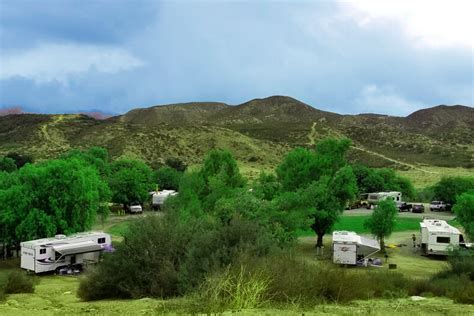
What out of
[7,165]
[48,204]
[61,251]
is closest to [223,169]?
[48,204]

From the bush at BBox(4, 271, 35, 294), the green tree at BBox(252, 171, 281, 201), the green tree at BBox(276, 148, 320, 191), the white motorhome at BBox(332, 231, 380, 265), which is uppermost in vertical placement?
the green tree at BBox(276, 148, 320, 191)

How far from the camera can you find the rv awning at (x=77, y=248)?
35231mm

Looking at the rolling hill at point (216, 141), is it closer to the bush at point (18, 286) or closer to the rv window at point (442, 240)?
the rv window at point (442, 240)

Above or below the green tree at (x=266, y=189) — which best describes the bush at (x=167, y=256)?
below

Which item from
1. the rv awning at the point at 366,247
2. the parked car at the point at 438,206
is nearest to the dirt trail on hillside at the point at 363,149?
the parked car at the point at 438,206

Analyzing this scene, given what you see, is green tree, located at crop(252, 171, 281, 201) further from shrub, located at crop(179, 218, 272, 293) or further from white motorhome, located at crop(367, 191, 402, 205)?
white motorhome, located at crop(367, 191, 402, 205)

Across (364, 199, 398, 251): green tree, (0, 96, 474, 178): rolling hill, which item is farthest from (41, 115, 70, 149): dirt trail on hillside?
(364, 199, 398, 251): green tree

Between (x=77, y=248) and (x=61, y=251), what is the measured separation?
128 cm

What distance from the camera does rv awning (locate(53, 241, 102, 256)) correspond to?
35231mm

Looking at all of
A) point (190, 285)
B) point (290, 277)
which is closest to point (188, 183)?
point (190, 285)

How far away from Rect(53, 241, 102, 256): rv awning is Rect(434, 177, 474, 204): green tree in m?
47.8

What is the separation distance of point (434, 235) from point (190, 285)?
26.9 m

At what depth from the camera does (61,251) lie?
35125 millimetres

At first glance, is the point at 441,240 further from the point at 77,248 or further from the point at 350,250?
the point at 77,248
